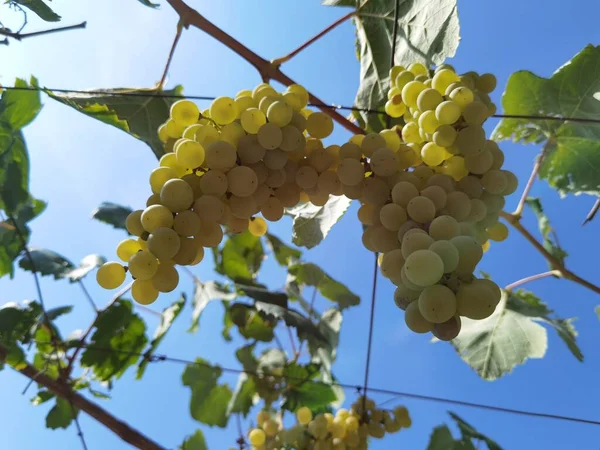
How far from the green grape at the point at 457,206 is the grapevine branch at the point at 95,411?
0.87 metres

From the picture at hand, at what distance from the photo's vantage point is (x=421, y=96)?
65 cm

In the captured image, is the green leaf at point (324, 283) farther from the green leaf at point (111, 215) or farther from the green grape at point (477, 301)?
the green grape at point (477, 301)

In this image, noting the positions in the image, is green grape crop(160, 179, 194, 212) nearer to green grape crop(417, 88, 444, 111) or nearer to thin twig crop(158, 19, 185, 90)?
green grape crop(417, 88, 444, 111)

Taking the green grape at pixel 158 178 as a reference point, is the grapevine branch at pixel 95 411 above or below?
below

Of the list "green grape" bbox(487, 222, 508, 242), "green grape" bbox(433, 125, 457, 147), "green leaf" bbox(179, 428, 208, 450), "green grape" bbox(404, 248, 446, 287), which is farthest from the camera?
"green leaf" bbox(179, 428, 208, 450)

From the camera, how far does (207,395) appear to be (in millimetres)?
1554

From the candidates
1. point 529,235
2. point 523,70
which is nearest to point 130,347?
point 529,235

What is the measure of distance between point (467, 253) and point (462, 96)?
0.27 meters

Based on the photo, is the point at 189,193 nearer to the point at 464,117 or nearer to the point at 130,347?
the point at 464,117

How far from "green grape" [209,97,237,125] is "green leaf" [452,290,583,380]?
74cm

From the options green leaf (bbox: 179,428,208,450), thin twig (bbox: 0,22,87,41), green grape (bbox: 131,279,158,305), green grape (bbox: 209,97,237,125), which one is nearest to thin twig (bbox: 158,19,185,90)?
thin twig (bbox: 0,22,87,41)

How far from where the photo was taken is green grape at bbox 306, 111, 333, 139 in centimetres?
67

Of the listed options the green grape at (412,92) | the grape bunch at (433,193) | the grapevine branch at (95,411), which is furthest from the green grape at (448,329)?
the grapevine branch at (95,411)

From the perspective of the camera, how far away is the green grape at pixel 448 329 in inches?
16.6
